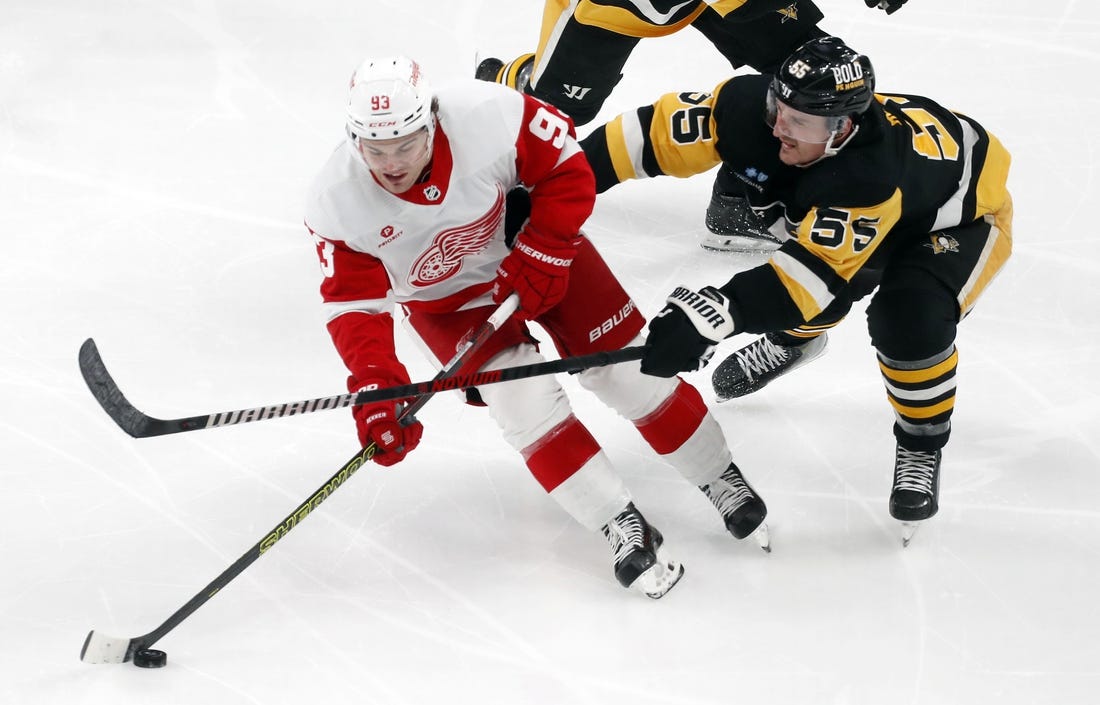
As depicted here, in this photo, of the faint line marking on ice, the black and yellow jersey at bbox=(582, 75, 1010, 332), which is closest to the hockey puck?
the black and yellow jersey at bbox=(582, 75, 1010, 332)

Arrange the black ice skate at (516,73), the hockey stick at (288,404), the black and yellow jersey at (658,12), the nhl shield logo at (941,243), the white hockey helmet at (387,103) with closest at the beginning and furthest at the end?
the white hockey helmet at (387,103) → the hockey stick at (288,404) → the nhl shield logo at (941,243) → the black and yellow jersey at (658,12) → the black ice skate at (516,73)

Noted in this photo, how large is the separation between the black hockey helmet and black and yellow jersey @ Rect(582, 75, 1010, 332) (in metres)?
0.10

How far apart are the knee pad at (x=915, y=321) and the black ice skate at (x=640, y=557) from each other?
2.11 feet

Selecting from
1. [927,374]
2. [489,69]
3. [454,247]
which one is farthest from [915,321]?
[489,69]

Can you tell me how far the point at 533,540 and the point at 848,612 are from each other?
0.70m

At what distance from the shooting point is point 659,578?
101 inches

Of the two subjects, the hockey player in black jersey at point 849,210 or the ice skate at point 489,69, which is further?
the ice skate at point 489,69

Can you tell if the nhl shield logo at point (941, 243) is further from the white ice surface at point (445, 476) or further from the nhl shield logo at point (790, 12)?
the nhl shield logo at point (790, 12)

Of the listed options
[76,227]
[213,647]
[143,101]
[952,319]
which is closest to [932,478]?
[952,319]

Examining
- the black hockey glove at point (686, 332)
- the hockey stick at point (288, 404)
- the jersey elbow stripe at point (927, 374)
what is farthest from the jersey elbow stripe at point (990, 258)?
the hockey stick at point (288, 404)

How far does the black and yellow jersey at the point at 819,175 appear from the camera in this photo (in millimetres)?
2443

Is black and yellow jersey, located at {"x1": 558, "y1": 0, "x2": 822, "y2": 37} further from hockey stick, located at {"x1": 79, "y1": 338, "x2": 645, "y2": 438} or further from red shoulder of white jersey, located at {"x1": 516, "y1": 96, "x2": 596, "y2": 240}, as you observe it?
hockey stick, located at {"x1": 79, "y1": 338, "x2": 645, "y2": 438}

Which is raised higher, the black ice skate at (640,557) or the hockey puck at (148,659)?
the black ice skate at (640,557)

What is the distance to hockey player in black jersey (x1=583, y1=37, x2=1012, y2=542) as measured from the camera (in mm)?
2428
